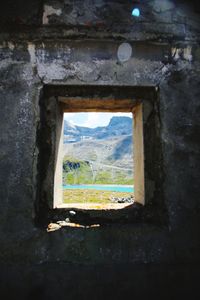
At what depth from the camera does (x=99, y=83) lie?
226 cm

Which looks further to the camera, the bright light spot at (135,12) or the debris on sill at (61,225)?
the bright light spot at (135,12)

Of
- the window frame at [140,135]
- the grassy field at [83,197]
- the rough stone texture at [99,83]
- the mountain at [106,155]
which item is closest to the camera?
the rough stone texture at [99,83]

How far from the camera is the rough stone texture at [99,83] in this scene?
206cm

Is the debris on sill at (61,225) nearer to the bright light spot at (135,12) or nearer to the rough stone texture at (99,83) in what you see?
the rough stone texture at (99,83)

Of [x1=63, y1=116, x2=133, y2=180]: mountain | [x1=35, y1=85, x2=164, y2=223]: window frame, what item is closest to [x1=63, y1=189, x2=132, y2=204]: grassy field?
[x1=35, y1=85, x2=164, y2=223]: window frame

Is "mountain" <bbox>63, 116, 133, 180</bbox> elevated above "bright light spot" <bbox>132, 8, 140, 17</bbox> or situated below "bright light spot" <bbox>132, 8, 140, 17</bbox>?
above

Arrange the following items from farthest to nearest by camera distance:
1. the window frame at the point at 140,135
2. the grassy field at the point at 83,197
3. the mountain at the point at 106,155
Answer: the mountain at the point at 106,155 < the grassy field at the point at 83,197 < the window frame at the point at 140,135

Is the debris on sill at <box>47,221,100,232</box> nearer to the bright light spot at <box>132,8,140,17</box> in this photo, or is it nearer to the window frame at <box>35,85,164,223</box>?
the window frame at <box>35,85,164,223</box>

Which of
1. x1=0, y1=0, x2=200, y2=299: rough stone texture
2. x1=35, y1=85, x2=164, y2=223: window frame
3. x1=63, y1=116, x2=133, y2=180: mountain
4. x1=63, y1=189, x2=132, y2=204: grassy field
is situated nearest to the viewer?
x1=0, y1=0, x2=200, y2=299: rough stone texture

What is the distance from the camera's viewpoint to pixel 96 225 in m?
2.16

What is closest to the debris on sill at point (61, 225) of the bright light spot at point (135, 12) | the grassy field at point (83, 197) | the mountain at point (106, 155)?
the grassy field at point (83, 197)

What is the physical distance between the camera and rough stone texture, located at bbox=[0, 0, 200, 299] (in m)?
2.06

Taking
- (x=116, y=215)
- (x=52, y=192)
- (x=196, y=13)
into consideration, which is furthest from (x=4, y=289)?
(x=196, y=13)

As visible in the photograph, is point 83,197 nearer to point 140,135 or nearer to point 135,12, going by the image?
point 140,135
